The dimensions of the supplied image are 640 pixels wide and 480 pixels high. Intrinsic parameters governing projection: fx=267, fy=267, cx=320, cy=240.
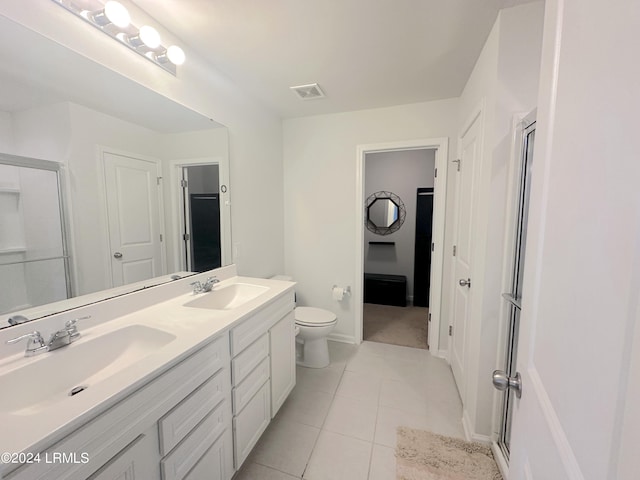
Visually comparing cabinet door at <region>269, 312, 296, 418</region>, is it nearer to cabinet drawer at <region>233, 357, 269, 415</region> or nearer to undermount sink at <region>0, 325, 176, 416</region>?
cabinet drawer at <region>233, 357, 269, 415</region>

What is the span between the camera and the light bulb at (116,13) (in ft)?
3.70

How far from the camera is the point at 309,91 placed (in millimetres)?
2166

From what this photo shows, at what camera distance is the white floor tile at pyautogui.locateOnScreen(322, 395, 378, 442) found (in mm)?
1678

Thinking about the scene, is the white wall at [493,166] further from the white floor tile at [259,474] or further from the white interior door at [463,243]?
the white floor tile at [259,474]

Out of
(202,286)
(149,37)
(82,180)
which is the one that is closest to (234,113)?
(149,37)

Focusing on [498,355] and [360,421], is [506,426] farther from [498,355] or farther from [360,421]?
[360,421]

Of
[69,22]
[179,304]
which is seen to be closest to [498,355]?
[179,304]

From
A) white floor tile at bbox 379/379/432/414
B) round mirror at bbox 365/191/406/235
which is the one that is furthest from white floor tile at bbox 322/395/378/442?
round mirror at bbox 365/191/406/235

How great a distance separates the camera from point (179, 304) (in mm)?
1475

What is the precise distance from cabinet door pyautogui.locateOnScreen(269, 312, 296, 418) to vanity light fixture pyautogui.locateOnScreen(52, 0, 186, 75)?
1.61m

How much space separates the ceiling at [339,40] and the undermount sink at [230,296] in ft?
4.97

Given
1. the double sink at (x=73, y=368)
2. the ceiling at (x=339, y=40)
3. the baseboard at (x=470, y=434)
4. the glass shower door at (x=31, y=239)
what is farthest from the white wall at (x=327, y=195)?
the glass shower door at (x=31, y=239)

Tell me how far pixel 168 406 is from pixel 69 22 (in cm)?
153

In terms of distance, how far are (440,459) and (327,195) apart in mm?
2185
